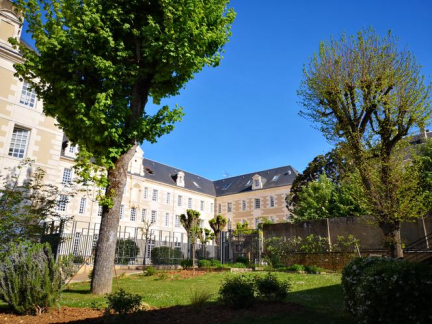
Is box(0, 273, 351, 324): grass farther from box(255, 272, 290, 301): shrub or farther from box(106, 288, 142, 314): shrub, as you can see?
box(106, 288, 142, 314): shrub

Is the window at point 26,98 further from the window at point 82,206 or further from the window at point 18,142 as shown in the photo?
the window at point 82,206

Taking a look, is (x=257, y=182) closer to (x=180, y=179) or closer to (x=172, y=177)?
(x=180, y=179)

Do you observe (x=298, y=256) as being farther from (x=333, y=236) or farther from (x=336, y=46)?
(x=336, y=46)

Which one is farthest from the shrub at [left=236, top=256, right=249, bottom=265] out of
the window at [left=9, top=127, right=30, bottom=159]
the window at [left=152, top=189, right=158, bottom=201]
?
the window at [left=152, top=189, right=158, bottom=201]

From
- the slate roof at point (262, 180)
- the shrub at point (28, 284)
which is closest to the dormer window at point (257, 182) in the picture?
the slate roof at point (262, 180)

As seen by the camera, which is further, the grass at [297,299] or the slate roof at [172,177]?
the slate roof at [172,177]

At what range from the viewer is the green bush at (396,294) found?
368 cm

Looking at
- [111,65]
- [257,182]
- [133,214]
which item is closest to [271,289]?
[111,65]

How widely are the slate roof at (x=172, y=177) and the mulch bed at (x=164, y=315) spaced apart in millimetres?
34873

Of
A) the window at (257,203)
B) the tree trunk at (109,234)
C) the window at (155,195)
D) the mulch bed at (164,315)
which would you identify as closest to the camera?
the mulch bed at (164,315)

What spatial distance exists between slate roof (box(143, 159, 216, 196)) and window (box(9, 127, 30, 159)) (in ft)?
78.0

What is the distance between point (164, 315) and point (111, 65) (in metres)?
6.70

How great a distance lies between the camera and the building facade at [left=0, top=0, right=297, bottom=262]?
Answer: 1634cm

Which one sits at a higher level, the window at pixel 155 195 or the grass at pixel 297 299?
the window at pixel 155 195
